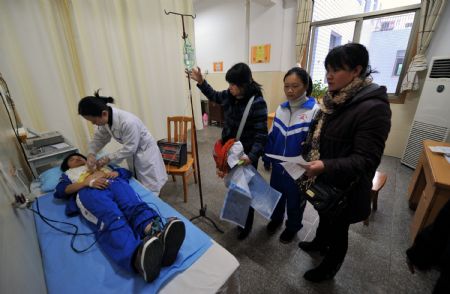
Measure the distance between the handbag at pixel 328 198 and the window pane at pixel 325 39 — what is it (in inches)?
129

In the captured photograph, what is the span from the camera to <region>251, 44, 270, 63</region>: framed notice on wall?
4.05m

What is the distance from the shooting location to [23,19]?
1.99 meters

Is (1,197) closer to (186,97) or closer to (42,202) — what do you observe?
(42,202)

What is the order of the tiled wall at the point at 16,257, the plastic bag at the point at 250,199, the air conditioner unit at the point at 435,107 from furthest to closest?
the air conditioner unit at the point at 435,107 < the plastic bag at the point at 250,199 < the tiled wall at the point at 16,257

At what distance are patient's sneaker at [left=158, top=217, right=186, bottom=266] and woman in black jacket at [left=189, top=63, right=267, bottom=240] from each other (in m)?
0.64

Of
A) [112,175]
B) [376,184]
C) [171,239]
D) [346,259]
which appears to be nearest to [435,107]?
[376,184]

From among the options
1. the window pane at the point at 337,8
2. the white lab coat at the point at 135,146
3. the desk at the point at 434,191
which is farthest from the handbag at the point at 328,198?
the window pane at the point at 337,8

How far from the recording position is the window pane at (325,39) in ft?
11.9

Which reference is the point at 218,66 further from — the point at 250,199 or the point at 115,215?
the point at 115,215

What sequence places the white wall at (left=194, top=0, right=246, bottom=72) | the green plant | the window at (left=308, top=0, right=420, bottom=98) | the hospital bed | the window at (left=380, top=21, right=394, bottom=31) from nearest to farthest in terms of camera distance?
the hospital bed < the window at (left=308, top=0, right=420, bottom=98) < the window at (left=380, top=21, right=394, bottom=31) < the green plant < the white wall at (left=194, top=0, right=246, bottom=72)

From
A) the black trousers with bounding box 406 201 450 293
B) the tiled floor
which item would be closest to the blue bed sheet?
the tiled floor

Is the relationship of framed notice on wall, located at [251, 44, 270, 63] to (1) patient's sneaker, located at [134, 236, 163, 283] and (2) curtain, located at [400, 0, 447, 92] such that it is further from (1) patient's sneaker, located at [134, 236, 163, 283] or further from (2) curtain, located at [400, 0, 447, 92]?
(1) patient's sneaker, located at [134, 236, 163, 283]

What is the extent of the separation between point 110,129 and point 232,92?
1.13 m

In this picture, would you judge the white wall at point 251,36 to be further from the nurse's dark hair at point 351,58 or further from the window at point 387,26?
the nurse's dark hair at point 351,58
